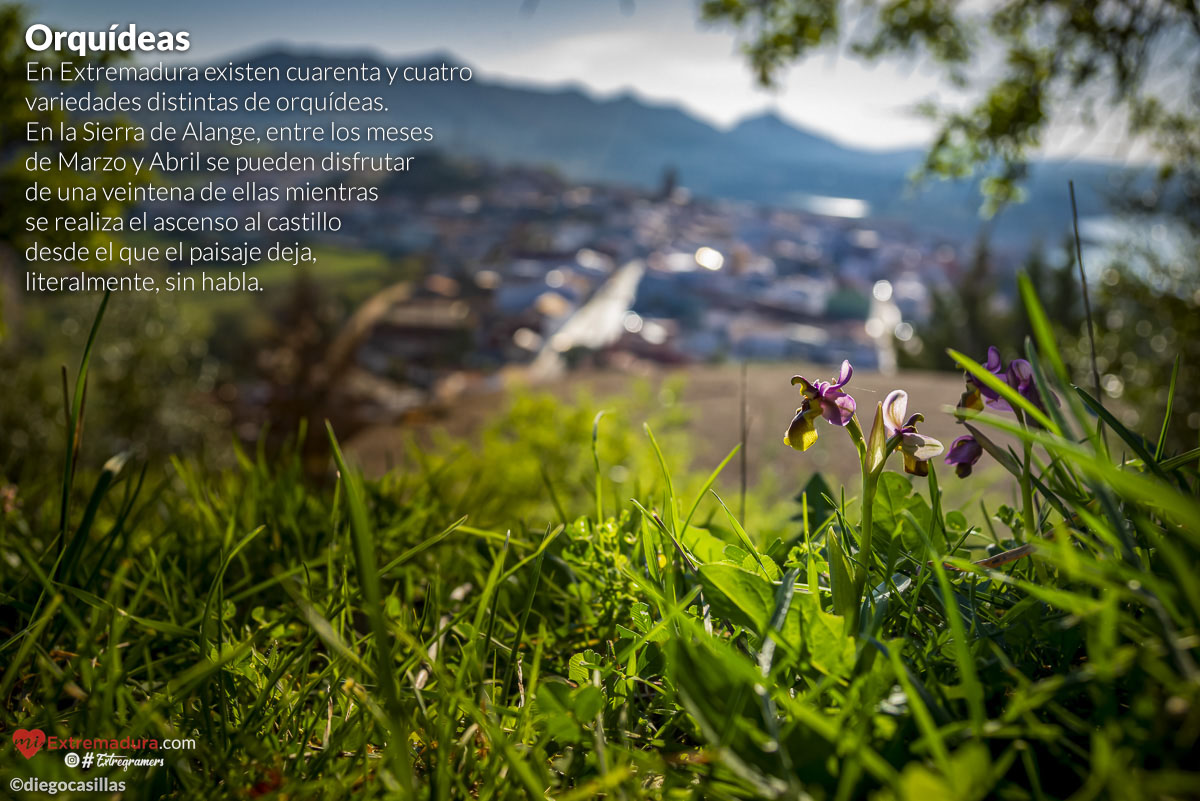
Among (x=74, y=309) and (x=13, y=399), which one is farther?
(x=74, y=309)

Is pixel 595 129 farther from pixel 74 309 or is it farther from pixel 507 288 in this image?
pixel 74 309

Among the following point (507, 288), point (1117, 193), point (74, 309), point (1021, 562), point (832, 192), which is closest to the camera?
point (1021, 562)

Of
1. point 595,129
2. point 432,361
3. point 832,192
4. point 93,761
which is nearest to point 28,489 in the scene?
point 93,761

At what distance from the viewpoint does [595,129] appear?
38.8 m

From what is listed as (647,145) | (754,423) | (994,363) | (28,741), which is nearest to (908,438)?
(994,363)

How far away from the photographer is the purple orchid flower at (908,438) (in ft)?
1.61

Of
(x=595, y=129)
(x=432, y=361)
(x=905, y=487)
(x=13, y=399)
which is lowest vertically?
(x=432, y=361)

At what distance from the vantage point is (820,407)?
0.53 m

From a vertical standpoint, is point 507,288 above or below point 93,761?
below

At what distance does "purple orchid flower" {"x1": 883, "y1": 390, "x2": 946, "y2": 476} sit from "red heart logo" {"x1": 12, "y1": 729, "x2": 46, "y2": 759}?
54 cm

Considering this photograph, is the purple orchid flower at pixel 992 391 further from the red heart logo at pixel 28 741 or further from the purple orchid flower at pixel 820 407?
the red heart logo at pixel 28 741

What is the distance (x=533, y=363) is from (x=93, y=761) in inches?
526

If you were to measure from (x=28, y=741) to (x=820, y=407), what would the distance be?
53cm

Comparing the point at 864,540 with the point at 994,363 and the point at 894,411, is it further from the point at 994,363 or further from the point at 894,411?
the point at 994,363
